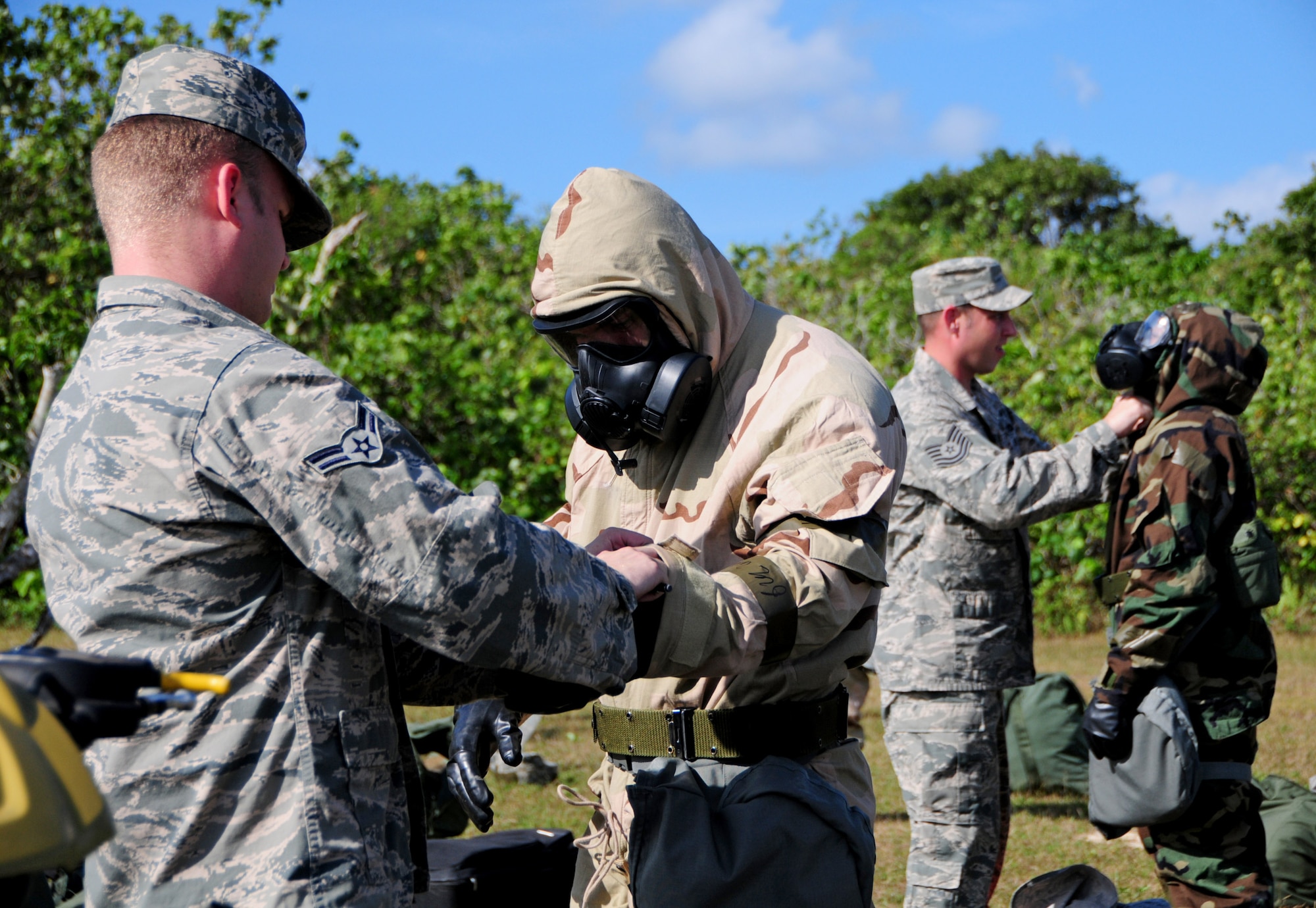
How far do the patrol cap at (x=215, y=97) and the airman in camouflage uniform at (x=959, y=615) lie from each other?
3023 millimetres

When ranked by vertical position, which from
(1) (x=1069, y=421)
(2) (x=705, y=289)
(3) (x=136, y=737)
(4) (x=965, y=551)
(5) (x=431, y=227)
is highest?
(5) (x=431, y=227)

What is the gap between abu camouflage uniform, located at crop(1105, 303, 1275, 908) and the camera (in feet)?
11.8

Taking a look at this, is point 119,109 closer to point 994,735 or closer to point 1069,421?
point 994,735

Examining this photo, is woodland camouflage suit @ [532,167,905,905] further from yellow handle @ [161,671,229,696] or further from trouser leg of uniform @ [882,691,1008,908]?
trouser leg of uniform @ [882,691,1008,908]

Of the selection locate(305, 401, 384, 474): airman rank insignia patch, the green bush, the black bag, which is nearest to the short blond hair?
locate(305, 401, 384, 474): airman rank insignia patch

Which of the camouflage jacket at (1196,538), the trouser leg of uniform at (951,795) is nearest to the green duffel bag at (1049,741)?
the trouser leg of uniform at (951,795)

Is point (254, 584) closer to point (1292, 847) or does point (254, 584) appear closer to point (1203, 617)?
point (1203, 617)

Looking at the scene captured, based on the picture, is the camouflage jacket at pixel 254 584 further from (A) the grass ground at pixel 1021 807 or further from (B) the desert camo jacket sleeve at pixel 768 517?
(A) the grass ground at pixel 1021 807

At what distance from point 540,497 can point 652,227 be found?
6.68 meters

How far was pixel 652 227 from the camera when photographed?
2324mm

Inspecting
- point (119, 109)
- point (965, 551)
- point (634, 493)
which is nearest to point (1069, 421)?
point (965, 551)

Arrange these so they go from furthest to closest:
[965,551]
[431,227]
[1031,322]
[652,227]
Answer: [431,227]
[1031,322]
[965,551]
[652,227]

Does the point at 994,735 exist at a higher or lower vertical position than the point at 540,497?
lower

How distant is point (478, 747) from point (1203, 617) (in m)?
2.29
